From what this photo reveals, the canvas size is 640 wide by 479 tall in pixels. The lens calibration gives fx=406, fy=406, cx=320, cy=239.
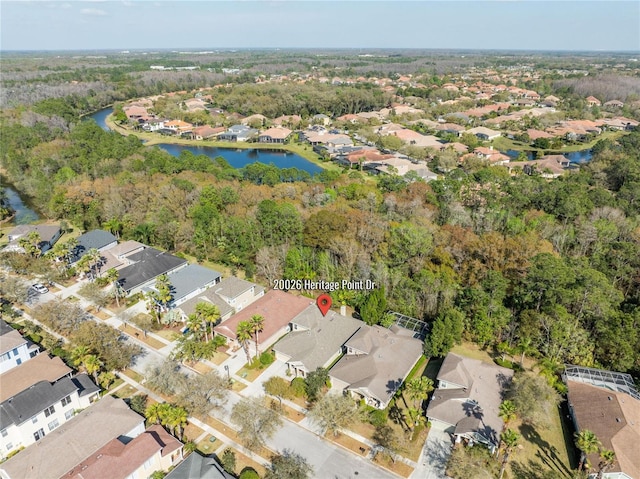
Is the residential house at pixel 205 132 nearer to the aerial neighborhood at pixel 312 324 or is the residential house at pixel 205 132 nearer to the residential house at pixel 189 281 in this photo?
the aerial neighborhood at pixel 312 324

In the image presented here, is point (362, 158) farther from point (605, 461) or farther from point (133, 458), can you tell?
point (133, 458)

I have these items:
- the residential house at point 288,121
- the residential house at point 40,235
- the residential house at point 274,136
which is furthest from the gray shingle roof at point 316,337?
the residential house at point 288,121

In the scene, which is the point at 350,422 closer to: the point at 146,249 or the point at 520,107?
the point at 146,249

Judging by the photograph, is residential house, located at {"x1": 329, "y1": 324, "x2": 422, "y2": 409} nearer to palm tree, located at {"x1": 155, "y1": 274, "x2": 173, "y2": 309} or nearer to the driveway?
the driveway

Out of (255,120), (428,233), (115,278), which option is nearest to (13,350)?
(115,278)

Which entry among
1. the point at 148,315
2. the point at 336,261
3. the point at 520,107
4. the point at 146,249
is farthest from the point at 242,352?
the point at 520,107

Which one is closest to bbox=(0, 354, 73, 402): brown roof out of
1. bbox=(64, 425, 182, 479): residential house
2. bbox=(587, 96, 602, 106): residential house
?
bbox=(64, 425, 182, 479): residential house

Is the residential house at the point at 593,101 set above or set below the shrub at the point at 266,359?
above
